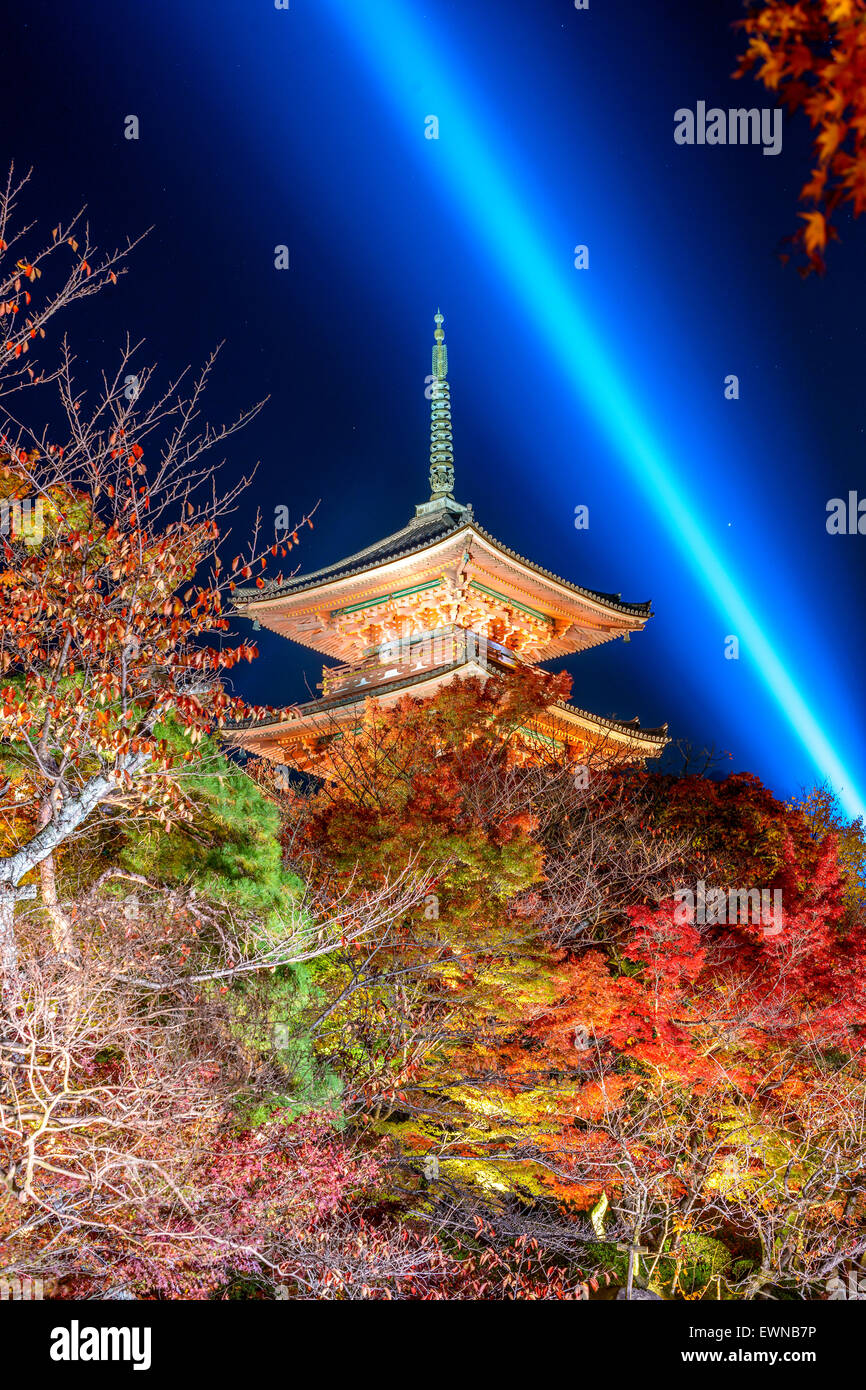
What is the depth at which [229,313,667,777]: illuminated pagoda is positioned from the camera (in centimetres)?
2147

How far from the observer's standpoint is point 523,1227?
12.2 meters

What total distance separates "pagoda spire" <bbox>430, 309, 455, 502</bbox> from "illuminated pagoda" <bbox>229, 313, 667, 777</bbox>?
275 centimetres

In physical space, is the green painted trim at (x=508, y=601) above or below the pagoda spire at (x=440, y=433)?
below

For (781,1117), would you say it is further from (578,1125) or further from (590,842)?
(590,842)

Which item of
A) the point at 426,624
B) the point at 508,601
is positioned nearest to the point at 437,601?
the point at 426,624

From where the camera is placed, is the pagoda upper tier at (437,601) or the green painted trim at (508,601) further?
the green painted trim at (508,601)

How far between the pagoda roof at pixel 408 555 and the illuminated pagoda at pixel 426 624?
0.12 feet

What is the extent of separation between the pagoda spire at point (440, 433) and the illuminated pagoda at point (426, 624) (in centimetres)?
275

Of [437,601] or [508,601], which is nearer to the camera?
[437,601]

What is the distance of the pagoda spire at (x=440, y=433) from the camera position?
2703cm

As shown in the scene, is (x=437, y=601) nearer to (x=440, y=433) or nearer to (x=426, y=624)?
(x=426, y=624)

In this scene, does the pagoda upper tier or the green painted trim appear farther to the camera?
the green painted trim

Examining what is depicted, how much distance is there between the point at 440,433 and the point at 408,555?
8.15 metres

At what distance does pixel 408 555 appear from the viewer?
69.4 feet
